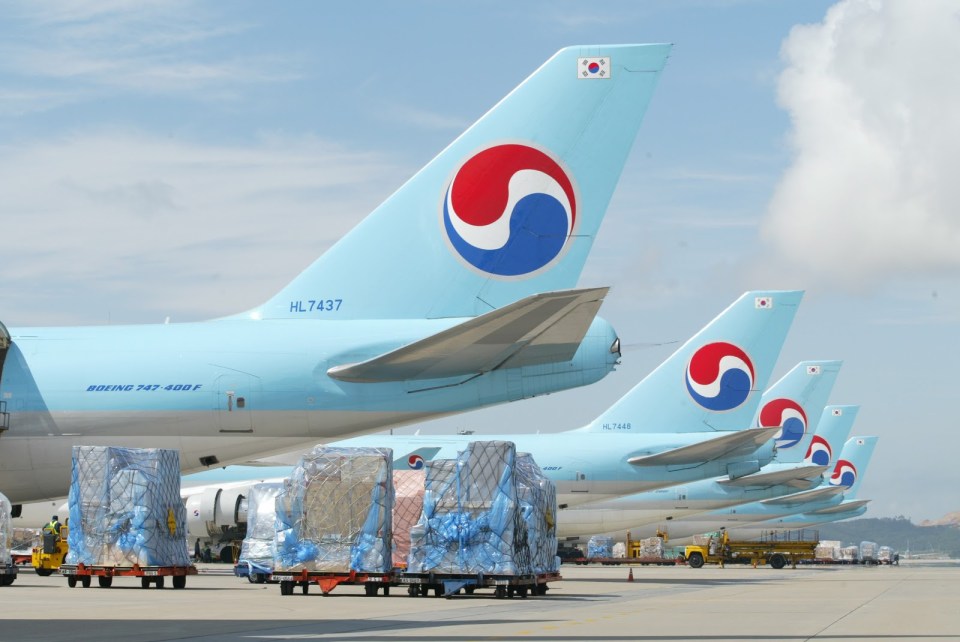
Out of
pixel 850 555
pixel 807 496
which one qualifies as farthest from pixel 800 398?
pixel 850 555

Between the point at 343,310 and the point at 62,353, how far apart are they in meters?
5.22

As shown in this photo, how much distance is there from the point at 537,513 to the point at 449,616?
27.2 ft

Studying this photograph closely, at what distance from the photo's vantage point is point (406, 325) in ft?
76.0

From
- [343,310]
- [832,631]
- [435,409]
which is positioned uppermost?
[343,310]

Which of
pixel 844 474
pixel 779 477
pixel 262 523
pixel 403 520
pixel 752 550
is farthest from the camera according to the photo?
pixel 844 474

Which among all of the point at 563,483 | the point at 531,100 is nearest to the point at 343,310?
the point at 531,100

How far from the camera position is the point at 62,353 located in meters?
24.0

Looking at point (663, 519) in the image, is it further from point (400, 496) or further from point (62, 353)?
point (62, 353)

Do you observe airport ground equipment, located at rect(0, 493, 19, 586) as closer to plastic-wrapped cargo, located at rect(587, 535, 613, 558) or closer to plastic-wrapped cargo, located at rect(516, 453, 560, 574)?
plastic-wrapped cargo, located at rect(516, 453, 560, 574)

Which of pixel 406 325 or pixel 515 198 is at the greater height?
pixel 515 198

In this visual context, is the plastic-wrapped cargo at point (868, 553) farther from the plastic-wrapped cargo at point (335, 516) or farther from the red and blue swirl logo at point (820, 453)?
the plastic-wrapped cargo at point (335, 516)

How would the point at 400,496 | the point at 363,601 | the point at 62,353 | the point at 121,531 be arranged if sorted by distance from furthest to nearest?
the point at 400,496 → the point at 121,531 → the point at 62,353 → the point at 363,601

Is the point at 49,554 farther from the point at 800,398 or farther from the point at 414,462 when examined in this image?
the point at 800,398

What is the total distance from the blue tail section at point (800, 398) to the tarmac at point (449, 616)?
111 ft
